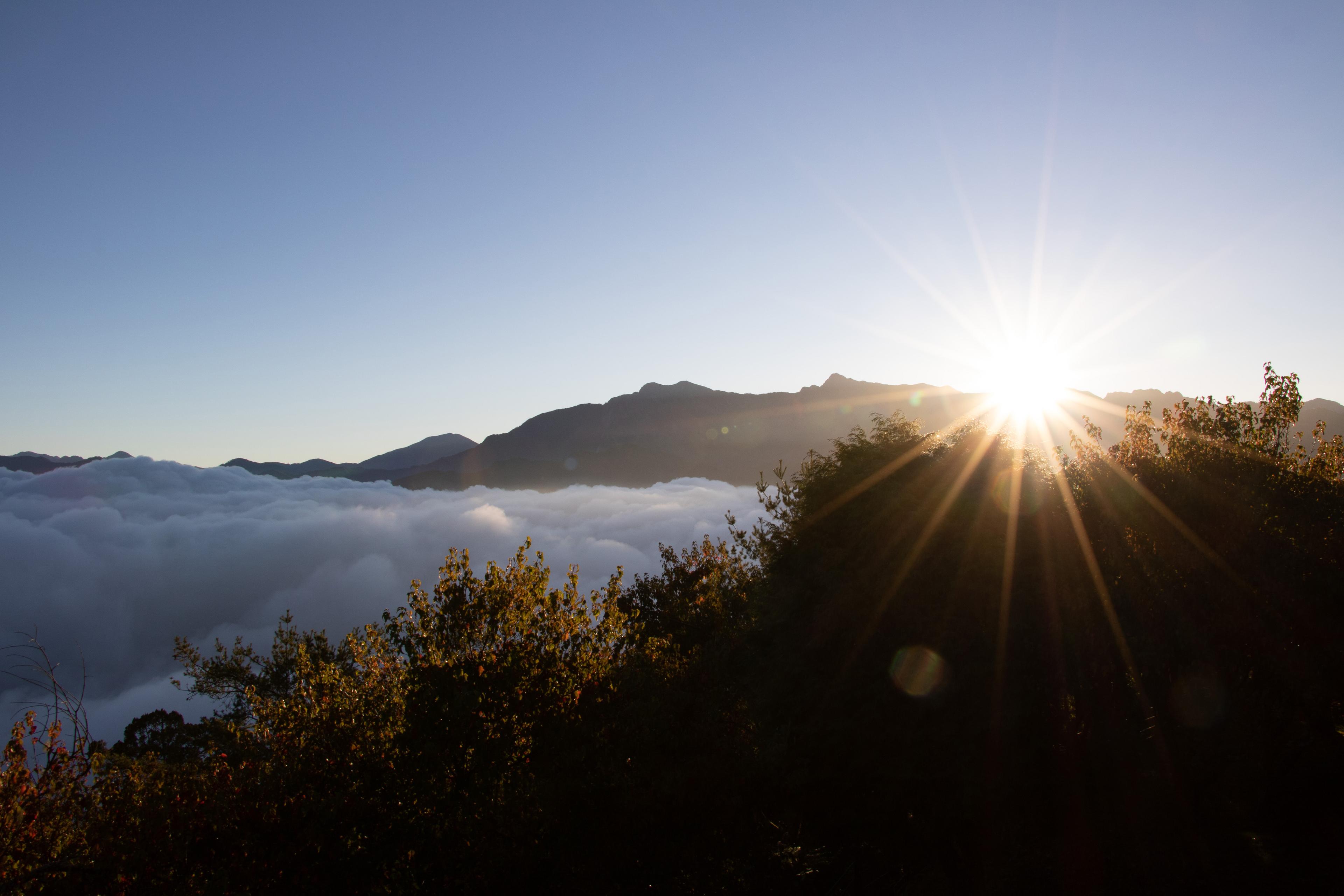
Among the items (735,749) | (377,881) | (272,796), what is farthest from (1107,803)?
(272,796)

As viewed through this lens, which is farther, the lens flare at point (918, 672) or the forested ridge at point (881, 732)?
the lens flare at point (918, 672)

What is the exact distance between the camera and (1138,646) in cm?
1566

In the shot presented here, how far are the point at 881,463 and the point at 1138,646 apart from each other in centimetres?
886

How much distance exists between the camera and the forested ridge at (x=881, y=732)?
14.3 meters

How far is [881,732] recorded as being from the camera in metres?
17.8

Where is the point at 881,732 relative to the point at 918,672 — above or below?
below

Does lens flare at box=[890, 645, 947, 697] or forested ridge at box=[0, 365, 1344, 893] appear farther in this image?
lens flare at box=[890, 645, 947, 697]

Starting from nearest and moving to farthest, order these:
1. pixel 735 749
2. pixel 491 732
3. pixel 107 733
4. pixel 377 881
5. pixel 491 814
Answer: pixel 377 881 → pixel 491 814 → pixel 491 732 → pixel 735 749 → pixel 107 733

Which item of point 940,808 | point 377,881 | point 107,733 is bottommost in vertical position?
point 107,733

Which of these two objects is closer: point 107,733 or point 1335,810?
point 1335,810

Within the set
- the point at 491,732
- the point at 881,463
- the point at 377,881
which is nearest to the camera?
the point at 377,881

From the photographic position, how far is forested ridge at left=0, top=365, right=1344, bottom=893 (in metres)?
14.3

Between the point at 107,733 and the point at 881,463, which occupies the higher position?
the point at 881,463

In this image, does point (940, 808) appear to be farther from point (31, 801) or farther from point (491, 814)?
point (31, 801)
